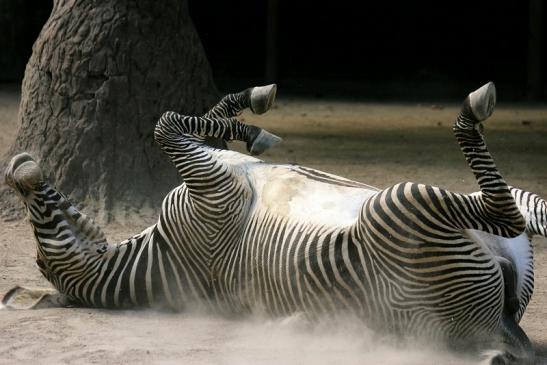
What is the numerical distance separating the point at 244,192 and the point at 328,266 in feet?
2.68

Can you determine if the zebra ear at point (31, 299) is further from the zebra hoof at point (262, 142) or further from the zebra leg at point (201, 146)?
the zebra hoof at point (262, 142)

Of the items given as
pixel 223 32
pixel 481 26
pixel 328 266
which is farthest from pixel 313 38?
pixel 328 266

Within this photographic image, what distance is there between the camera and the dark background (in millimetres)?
16859

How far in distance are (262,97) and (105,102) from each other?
2060mm

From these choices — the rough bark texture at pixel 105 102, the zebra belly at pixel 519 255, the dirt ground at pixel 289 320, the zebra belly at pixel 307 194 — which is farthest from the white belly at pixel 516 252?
the rough bark texture at pixel 105 102

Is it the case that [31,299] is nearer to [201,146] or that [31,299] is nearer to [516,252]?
[201,146]

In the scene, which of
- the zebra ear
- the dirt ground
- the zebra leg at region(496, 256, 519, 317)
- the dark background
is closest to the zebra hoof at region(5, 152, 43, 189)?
the zebra ear

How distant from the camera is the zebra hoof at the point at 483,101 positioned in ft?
12.5

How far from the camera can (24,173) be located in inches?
194

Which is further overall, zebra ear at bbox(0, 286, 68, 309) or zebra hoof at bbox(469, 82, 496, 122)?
zebra ear at bbox(0, 286, 68, 309)

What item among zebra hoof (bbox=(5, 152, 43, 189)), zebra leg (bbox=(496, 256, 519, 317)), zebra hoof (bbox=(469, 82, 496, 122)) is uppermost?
zebra hoof (bbox=(469, 82, 496, 122))

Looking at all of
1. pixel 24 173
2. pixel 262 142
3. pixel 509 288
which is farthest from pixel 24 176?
pixel 509 288

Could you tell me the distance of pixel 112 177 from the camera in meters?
7.21

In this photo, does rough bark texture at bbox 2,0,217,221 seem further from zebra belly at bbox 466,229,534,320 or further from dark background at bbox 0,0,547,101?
dark background at bbox 0,0,547,101
